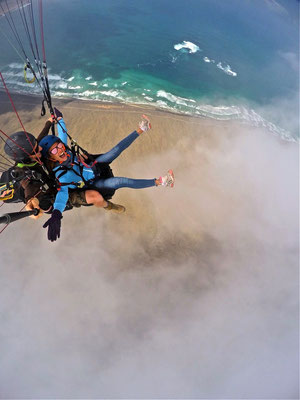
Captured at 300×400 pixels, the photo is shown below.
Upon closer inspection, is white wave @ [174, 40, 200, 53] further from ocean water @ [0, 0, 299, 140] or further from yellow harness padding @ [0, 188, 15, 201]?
yellow harness padding @ [0, 188, 15, 201]

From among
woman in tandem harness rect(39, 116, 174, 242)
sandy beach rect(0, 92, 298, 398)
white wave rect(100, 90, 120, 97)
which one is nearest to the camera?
woman in tandem harness rect(39, 116, 174, 242)

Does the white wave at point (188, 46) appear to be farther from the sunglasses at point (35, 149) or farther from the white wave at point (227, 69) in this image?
the sunglasses at point (35, 149)

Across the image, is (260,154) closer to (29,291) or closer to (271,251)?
(271,251)

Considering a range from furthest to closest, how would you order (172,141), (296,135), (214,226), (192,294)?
(296,135) < (172,141) < (214,226) < (192,294)

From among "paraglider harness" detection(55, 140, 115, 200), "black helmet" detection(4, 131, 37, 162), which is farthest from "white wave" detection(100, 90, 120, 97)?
"black helmet" detection(4, 131, 37, 162)

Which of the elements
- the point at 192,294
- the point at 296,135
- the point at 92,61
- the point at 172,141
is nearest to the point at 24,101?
the point at 92,61

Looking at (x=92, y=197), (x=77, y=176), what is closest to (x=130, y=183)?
(x=92, y=197)
